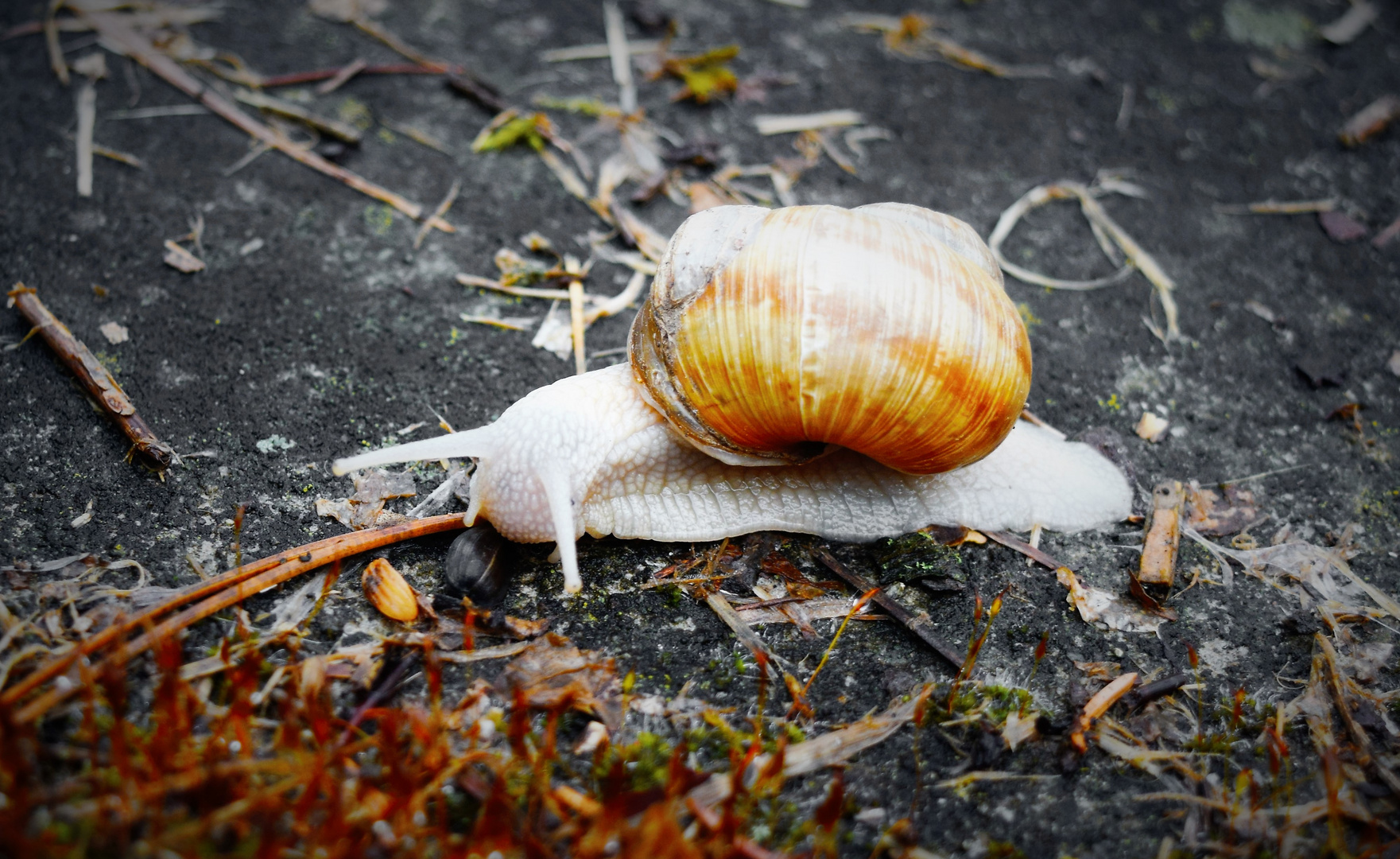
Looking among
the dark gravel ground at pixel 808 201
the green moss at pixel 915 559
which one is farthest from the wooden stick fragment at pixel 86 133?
the green moss at pixel 915 559

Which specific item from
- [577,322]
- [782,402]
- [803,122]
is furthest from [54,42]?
[782,402]

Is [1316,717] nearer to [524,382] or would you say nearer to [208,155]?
[524,382]

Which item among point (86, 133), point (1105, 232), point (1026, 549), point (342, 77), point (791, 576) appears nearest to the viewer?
point (791, 576)

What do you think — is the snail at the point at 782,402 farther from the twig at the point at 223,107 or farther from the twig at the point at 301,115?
the twig at the point at 301,115

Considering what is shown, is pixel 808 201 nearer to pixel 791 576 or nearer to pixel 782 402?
pixel 782 402

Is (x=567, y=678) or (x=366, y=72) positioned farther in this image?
(x=366, y=72)

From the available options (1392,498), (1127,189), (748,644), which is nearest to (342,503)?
(748,644)
